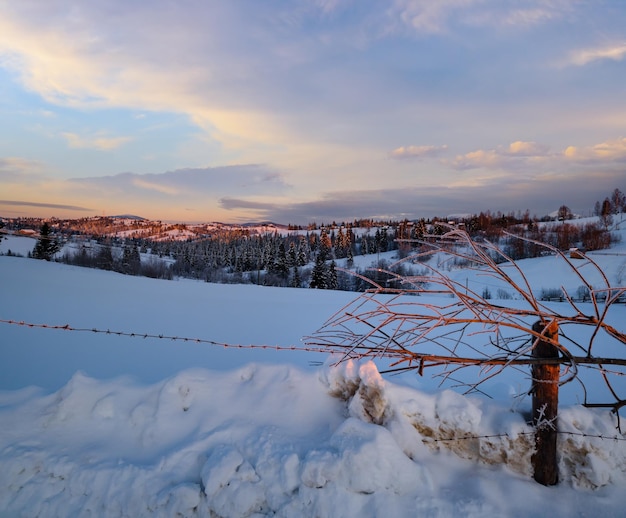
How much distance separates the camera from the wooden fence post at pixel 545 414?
6.97ft

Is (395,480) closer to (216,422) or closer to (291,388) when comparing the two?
(291,388)

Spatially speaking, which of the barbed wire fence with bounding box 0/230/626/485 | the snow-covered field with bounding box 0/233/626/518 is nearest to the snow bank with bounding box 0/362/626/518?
the snow-covered field with bounding box 0/233/626/518

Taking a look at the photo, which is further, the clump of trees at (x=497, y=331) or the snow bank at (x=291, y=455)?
the snow bank at (x=291, y=455)

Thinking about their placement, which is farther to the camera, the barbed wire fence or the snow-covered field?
the snow-covered field

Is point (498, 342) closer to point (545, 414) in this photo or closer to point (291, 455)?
point (545, 414)

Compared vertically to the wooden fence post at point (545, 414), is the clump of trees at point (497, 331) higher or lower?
higher

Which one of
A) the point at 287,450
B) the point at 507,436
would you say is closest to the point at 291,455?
the point at 287,450

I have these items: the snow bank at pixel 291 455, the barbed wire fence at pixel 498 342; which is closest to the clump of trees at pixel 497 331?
the barbed wire fence at pixel 498 342

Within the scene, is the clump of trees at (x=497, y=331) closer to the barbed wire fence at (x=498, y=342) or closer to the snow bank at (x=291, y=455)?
the barbed wire fence at (x=498, y=342)

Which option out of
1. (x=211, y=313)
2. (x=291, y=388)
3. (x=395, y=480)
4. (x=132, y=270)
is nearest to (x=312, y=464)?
(x=395, y=480)

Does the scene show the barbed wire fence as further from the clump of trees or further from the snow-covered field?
the snow-covered field

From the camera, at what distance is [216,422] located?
264 cm

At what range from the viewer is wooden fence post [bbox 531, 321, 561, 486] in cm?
212

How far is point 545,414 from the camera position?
218 cm
